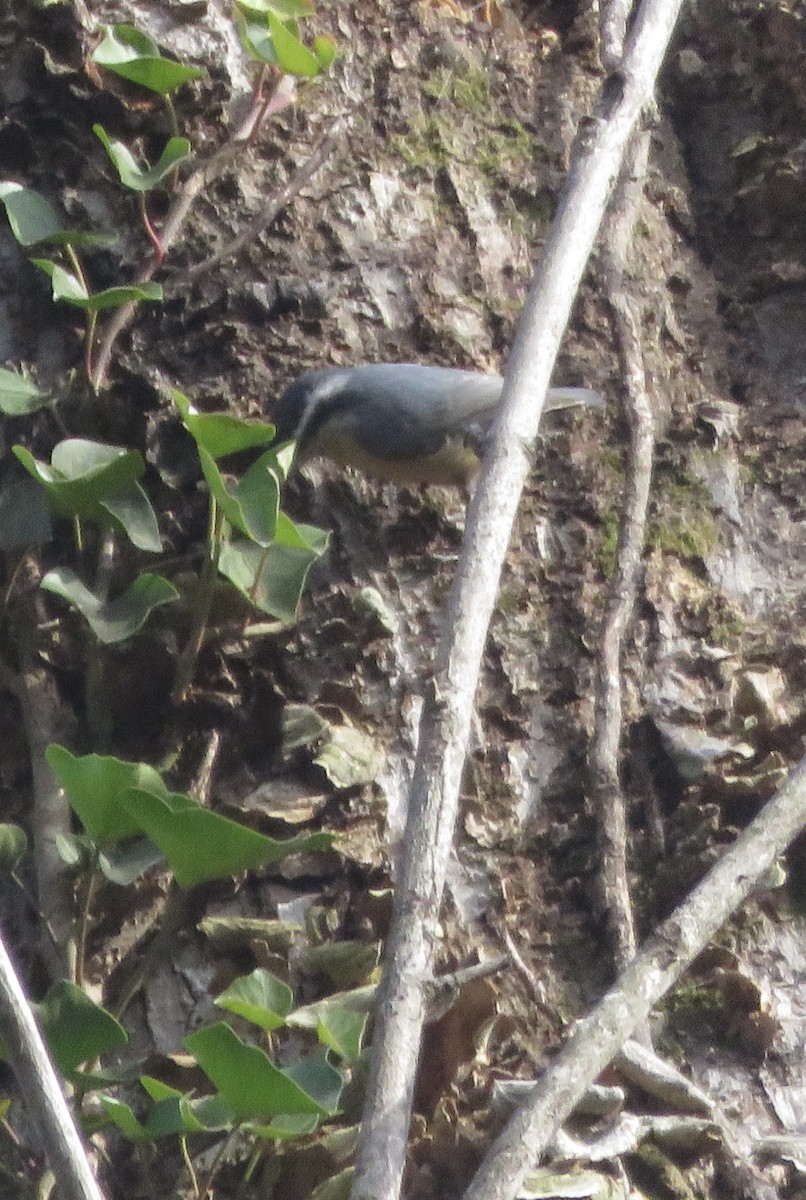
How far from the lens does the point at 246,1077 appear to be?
49.6 inches

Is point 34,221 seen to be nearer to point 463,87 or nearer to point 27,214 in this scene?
point 27,214

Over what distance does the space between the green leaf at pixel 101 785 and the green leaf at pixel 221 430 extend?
0.38m

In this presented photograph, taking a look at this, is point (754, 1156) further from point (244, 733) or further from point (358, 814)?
point (244, 733)

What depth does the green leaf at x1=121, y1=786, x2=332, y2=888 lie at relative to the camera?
4.50 ft

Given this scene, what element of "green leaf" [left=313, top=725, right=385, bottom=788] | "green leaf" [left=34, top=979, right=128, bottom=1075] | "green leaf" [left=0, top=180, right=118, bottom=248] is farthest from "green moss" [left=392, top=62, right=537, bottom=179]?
"green leaf" [left=34, top=979, right=128, bottom=1075]

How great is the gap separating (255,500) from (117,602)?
208 millimetres

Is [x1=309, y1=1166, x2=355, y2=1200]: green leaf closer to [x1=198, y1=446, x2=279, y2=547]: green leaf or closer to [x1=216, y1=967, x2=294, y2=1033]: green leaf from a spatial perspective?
[x1=216, y1=967, x2=294, y2=1033]: green leaf

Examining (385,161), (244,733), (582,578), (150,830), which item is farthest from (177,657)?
(385,161)

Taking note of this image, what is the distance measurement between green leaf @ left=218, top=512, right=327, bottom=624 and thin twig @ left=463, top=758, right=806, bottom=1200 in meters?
0.53

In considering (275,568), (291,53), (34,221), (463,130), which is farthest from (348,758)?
(463,130)

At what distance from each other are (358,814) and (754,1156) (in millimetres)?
526

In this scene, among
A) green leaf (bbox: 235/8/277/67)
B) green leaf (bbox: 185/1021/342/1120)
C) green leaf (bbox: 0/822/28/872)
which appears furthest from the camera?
green leaf (bbox: 235/8/277/67)

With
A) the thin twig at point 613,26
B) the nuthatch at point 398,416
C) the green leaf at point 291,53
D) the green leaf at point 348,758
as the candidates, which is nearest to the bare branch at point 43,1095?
the green leaf at point 348,758

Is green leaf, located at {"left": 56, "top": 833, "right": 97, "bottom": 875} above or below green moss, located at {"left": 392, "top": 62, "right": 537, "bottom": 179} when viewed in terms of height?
below
